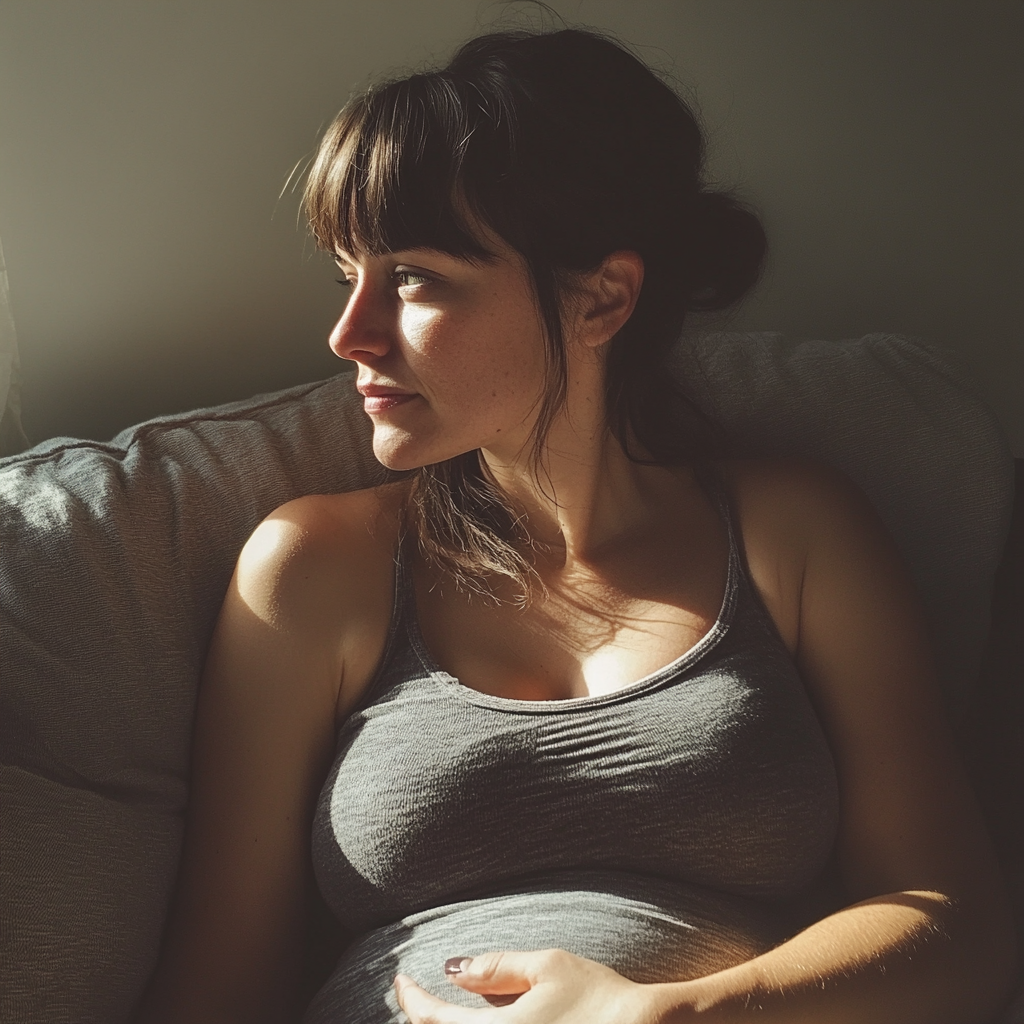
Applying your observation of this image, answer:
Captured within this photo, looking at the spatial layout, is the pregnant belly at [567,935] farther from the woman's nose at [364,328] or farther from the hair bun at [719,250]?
the hair bun at [719,250]

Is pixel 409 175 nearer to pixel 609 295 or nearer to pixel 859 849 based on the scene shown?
pixel 609 295

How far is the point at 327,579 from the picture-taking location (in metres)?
1.10

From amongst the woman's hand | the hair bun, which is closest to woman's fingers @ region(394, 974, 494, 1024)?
the woman's hand

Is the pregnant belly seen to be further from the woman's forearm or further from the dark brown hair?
the dark brown hair

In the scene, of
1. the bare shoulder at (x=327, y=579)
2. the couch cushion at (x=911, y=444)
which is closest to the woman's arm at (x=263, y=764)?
the bare shoulder at (x=327, y=579)

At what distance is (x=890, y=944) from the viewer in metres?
0.94

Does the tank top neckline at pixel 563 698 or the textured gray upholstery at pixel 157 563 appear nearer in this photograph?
the textured gray upholstery at pixel 157 563

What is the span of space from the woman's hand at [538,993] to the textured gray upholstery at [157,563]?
0.93 ft

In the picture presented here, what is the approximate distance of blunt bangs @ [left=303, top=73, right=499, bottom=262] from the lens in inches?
38.3

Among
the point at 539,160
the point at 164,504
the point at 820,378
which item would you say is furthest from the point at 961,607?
the point at 164,504

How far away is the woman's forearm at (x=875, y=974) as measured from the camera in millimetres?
894

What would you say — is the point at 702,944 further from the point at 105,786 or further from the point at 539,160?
the point at 539,160

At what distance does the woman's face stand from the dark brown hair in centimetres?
2

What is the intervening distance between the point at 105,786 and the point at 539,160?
2.33 ft
